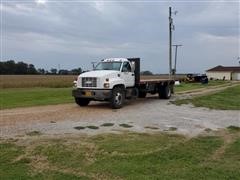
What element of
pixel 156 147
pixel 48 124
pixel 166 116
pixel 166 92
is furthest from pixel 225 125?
pixel 166 92

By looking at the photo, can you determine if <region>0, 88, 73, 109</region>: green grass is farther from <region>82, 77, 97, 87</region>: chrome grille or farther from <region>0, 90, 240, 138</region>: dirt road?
<region>0, 90, 240, 138</region>: dirt road

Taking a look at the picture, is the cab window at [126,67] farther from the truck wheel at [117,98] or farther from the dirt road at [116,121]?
the dirt road at [116,121]

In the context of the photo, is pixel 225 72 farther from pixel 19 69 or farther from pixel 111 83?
pixel 111 83

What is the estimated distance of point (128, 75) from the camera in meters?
18.6

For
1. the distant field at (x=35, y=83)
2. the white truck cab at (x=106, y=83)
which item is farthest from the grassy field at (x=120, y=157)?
the distant field at (x=35, y=83)

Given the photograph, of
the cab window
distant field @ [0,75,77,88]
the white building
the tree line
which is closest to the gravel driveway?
the cab window

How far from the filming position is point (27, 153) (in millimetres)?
7945

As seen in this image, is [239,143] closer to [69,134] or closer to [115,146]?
[115,146]

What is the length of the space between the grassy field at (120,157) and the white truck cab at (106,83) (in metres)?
6.82

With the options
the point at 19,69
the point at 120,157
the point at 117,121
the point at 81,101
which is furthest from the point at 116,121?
the point at 19,69

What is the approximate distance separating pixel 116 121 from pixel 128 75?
5.92m

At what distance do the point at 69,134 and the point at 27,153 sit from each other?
2.26m

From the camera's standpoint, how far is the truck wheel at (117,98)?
1691 centimetres

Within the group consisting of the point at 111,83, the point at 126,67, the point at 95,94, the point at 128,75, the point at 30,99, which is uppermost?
the point at 126,67
